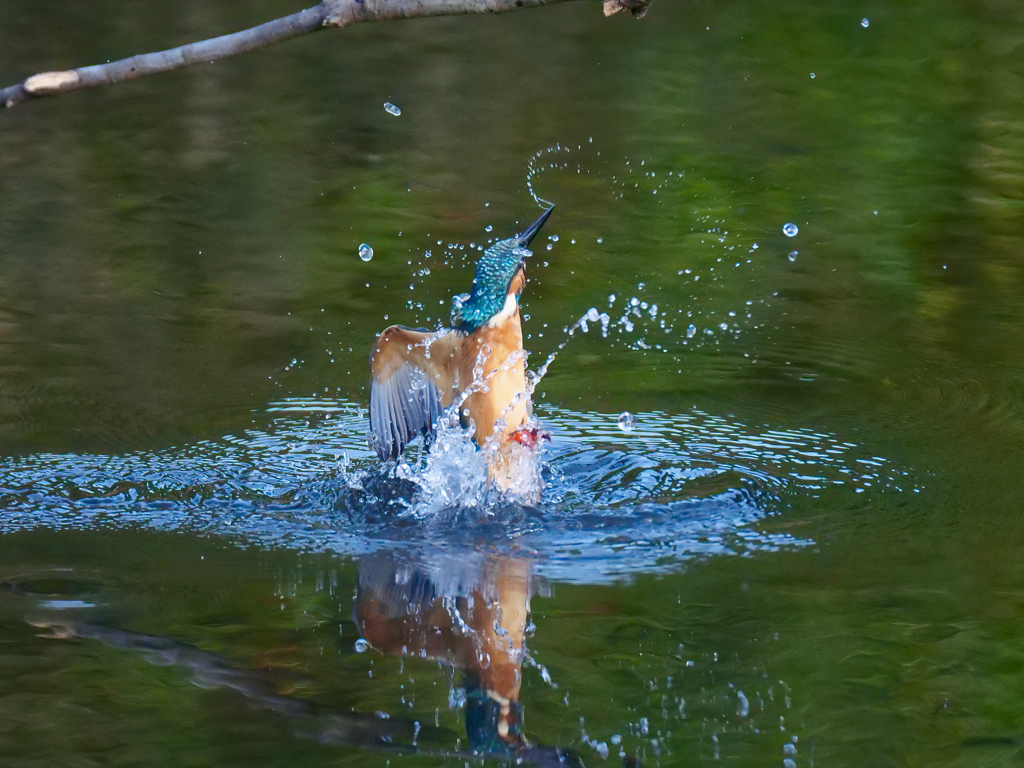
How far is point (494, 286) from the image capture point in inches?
174

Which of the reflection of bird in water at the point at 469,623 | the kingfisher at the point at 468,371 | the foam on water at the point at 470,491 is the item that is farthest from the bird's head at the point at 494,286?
the reflection of bird in water at the point at 469,623

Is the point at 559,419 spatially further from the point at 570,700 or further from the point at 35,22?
the point at 35,22

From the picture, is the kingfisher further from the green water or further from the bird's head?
the green water

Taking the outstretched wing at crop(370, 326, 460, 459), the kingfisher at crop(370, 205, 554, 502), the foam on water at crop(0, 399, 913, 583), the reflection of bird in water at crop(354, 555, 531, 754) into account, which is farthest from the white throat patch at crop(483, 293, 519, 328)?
the reflection of bird in water at crop(354, 555, 531, 754)

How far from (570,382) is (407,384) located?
805 millimetres

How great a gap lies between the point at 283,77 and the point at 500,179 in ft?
9.21

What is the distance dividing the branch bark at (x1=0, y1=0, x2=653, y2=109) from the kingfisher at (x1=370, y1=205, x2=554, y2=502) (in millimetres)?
1947

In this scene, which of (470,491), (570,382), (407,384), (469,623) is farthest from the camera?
(570,382)

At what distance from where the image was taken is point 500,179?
24.4ft

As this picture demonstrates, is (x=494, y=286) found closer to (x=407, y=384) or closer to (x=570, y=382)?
(x=407, y=384)

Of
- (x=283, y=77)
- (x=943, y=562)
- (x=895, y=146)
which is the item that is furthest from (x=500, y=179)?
(x=943, y=562)

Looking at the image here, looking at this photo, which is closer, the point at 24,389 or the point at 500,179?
the point at 24,389

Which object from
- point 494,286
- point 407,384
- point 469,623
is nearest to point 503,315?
point 494,286

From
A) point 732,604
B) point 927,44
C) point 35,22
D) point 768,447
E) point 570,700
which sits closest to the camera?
point 570,700
